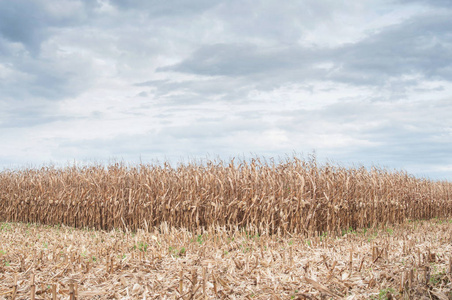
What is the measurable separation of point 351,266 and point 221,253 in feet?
8.78

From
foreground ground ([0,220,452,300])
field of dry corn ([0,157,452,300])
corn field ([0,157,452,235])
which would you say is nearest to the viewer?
foreground ground ([0,220,452,300])

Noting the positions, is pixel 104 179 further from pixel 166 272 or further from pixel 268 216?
pixel 166 272

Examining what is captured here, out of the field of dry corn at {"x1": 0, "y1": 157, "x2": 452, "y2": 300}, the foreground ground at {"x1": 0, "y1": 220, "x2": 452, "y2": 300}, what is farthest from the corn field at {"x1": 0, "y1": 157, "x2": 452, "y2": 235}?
the foreground ground at {"x1": 0, "y1": 220, "x2": 452, "y2": 300}

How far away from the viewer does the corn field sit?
12.0 m

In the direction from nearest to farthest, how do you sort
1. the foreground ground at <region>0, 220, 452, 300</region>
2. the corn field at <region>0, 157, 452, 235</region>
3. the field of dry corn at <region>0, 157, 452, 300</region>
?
the foreground ground at <region>0, 220, 452, 300</region> → the field of dry corn at <region>0, 157, 452, 300</region> → the corn field at <region>0, 157, 452, 235</region>

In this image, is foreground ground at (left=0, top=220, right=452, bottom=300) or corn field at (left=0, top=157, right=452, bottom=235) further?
corn field at (left=0, top=157, right=452, bottom=235)

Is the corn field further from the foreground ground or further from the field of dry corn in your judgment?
the foreground ground

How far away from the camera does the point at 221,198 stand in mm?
12172

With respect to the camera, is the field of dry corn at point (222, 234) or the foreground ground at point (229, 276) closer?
the foreground ground at point (229, 276)

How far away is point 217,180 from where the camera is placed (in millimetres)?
12719

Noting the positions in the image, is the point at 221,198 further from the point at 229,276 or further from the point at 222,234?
the point at 229,276

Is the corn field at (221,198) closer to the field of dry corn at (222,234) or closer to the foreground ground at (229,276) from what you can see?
the field of dry corn at (222,234)

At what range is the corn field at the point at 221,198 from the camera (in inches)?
473

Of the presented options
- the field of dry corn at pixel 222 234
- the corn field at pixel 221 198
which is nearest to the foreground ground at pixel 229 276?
the field of dry corn at pixel 222 234
